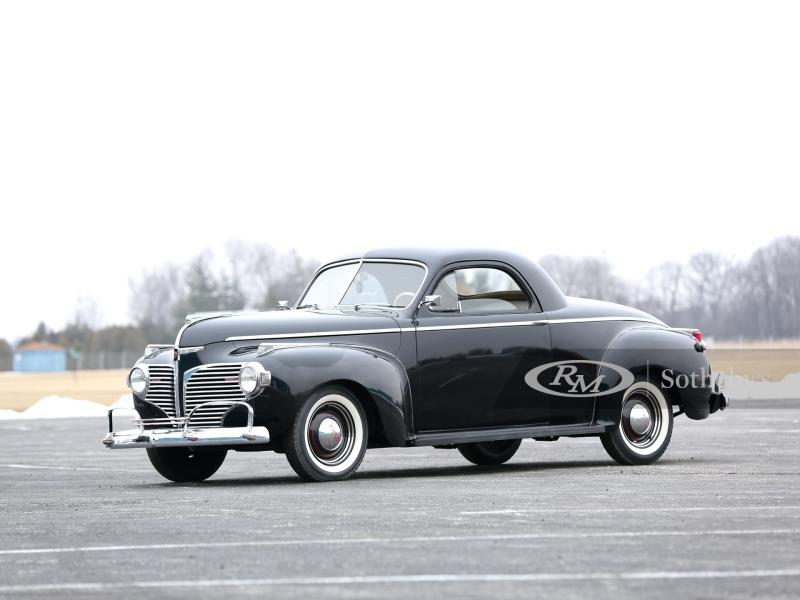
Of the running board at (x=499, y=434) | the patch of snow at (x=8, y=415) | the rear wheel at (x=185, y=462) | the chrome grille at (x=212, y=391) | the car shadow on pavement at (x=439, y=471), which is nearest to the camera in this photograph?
the chrome grille at (x=212, y=391)

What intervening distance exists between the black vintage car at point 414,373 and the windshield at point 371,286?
0.02 metres

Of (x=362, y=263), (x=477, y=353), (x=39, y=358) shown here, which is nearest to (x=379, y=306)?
(x=362, y=263)

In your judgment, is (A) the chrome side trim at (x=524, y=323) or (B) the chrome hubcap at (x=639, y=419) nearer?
(A) the chrome side trim at (x=524, y=323)

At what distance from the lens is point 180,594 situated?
7.10 meters

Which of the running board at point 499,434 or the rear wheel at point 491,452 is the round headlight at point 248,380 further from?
the rear wheel at point 491,452

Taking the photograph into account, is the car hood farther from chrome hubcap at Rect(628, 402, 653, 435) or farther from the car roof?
chrome hubcap at Rect(628, 402, 653, 435)

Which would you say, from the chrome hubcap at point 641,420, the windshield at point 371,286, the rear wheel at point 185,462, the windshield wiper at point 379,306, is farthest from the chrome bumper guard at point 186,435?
the chrome hubcap at point 641,420

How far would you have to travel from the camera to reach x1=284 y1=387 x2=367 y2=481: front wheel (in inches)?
533

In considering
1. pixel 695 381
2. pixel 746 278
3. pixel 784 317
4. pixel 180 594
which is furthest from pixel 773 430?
pixel 746 278

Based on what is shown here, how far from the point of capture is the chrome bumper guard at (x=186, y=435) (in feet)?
43.8

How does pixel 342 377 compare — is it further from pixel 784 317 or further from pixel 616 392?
pixel 784 317

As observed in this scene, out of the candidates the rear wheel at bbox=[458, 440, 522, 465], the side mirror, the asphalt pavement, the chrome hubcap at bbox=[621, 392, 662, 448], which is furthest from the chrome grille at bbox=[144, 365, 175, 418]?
A: the chrome hubcap at bbox=[621, 392, 662, 448]

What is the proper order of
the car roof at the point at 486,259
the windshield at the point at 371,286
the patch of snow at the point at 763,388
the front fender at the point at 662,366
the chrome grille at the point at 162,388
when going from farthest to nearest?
1. the patch of snow at the point at 763,388
2. the front fender at the point at 662,366
3. the car roof at the point at 486,259
4. the windshield at the point at 371,286
5. the chrome grille at the point at 162,388

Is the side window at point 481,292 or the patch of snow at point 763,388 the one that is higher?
the side window at point 481,292
